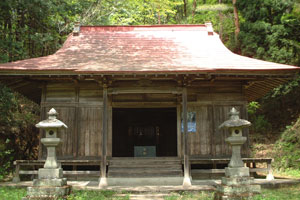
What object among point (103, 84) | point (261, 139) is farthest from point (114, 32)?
point (261, 139)

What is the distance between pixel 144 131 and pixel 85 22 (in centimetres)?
784

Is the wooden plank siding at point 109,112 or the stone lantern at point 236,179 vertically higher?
the wooden plank siding at point 109,112

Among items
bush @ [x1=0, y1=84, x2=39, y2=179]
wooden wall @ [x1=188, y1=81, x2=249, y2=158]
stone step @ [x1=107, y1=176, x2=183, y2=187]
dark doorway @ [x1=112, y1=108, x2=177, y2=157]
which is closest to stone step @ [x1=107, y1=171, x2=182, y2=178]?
stone step @ [x1=107, y1=176, x2=183, y2=187]

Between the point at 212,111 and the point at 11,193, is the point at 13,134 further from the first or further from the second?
the point at 212,111

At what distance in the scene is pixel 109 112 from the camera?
9.59 meters

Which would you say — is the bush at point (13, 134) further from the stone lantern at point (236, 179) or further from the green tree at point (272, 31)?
the green tree at point (272, 31)

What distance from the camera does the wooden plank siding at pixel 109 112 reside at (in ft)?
30.7

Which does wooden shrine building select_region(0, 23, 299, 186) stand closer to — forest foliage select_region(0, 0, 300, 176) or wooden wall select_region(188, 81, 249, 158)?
wooden wall select_region(188, 81, 249, 158)

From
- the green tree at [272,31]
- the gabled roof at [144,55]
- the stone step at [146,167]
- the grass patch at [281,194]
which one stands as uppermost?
the green tree at [272,31]

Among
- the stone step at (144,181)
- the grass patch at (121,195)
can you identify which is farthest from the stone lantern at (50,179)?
the stone step at (144,181)

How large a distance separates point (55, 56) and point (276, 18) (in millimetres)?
12161

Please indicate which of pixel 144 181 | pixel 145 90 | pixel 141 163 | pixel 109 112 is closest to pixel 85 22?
pixel 109 112

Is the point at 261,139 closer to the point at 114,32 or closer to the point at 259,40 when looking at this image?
the point at 259,40

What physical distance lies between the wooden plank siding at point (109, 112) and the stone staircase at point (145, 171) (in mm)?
524
